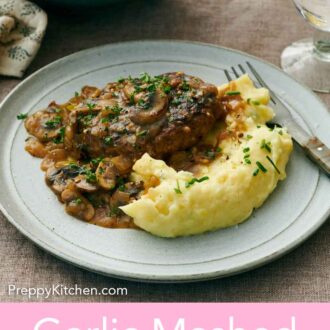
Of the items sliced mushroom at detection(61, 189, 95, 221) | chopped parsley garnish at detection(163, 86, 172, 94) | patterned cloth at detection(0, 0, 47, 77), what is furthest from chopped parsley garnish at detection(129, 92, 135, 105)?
patterned cloth at detection(0, 0, 47, 77)

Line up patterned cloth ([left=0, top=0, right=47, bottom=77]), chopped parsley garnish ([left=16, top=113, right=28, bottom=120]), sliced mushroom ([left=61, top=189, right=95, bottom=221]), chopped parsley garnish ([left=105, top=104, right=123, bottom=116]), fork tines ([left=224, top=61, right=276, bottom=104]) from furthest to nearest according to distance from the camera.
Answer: patterned cloth ([left=0, top=0, right=47, bottom=77]), fork tines ([left=224, top=61, right=276, bottom=104]), chopped parsley garnish ([left=16, top=113, right=28, bottom=120]), chopped parsley garnish ([left=105, top=104, right=123, bottom=116]), sliced mushroom ([left=61, top=189, right=95, bottom=221])

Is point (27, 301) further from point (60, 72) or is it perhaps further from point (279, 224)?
point (60, 72)

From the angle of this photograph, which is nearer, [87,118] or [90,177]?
[90,177]

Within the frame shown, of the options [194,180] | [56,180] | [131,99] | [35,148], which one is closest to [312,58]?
[131,99]

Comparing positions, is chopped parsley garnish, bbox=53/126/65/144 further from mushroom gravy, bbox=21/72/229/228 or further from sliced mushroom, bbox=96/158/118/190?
sliced mushroom, bbox=96/158/118/190

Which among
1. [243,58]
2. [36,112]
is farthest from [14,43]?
[243,58]

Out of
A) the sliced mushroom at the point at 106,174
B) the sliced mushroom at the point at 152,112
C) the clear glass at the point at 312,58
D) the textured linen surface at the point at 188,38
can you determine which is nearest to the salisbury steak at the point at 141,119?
the sliced mushroom at the point at 152,112

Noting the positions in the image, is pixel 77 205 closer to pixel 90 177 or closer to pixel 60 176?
pixel 90 177

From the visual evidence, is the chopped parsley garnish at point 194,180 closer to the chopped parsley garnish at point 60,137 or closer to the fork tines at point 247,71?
the chopped parsley garnish at point 60,137
